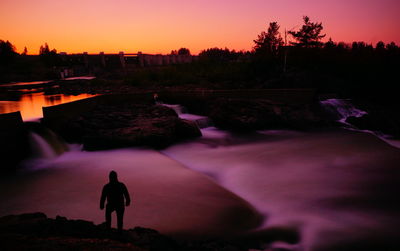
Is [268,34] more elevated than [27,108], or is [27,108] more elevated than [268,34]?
[268,34]

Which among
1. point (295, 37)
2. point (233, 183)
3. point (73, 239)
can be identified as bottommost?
point (233, 183)

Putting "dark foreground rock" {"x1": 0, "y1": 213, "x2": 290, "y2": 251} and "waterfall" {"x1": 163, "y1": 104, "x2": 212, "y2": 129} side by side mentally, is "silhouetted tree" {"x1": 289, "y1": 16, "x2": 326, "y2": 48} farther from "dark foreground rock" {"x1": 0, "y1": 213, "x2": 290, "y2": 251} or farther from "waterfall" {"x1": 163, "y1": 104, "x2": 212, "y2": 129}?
"dark foreground rock" {"x1": 0, "y1": 213, "x2": 290, "y2": 251}

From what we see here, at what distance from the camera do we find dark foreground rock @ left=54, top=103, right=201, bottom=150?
17141 mm

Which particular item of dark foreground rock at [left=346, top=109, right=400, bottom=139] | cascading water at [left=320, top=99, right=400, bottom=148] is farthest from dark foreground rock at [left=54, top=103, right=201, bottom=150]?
dark foreground rock at [left=346, top=109, right=400, bottom=139]

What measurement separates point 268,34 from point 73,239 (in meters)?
63.6

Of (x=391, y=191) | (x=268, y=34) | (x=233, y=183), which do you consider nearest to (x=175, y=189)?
(x=233, y=183)

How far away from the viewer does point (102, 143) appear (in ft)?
55.7

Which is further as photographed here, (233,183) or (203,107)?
(203,107)

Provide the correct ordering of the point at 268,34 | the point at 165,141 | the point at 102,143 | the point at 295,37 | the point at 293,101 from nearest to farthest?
the point at 102,143 → the point at 165,141 → the point at 293,101 → the point at 295,37 → the point at 268,34

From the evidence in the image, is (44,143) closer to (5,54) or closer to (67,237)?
(67,237)

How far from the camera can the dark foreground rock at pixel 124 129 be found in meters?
17.1

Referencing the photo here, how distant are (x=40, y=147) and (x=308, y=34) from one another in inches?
1804

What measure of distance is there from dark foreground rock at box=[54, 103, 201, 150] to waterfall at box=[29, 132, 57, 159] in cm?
151

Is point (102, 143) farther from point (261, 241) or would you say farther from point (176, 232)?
point (261, 241)
